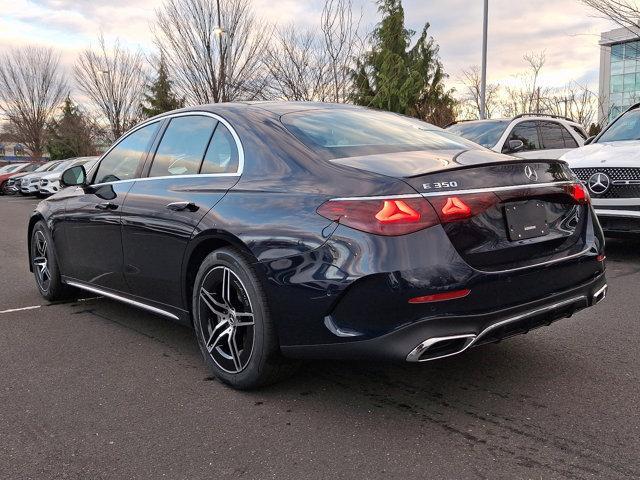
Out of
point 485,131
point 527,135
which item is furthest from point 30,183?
point 527,135

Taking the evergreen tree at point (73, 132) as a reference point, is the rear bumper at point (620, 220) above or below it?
below

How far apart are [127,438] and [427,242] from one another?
5.48 feet

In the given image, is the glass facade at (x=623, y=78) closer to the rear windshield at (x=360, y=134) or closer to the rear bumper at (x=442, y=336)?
the rear windshield at (x=360, y=134)

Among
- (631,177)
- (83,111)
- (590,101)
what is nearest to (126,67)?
(83,111)

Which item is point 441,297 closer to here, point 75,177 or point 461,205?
point 461,205

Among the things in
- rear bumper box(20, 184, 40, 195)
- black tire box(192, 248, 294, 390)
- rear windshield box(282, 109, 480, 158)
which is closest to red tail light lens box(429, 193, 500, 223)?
rear windshield box(282, 109, 480, 158)

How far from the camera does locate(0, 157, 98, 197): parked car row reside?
21.2 metres

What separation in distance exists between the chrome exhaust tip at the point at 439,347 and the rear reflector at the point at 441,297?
17 centimetres

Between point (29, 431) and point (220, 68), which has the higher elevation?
point (220, 68)

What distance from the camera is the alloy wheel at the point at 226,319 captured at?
3217 mm

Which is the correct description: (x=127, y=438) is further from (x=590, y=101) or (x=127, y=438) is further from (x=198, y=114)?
(x=590, y=101)

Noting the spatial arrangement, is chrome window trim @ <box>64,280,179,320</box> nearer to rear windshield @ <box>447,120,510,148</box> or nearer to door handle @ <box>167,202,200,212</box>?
door handle @ <box>167,202,200,212</box>

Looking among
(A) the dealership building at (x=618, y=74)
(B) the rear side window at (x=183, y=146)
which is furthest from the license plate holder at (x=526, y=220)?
(A) the dealership building at (x=618, y=74)

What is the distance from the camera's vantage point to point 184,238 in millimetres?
3525
